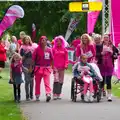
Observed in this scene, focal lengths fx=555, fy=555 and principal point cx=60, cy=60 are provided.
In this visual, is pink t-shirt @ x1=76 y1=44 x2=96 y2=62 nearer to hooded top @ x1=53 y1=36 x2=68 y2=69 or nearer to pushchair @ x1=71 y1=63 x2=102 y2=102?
pushchair @ x1=71 y1=63 x2=102 y2=102

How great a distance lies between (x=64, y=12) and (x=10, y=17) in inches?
1278

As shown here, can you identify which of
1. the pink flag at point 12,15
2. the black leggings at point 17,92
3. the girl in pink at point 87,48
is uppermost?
the pink flag at point 12,15

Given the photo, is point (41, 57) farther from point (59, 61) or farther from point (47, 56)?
point (59, 61)

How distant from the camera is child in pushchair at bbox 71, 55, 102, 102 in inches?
598

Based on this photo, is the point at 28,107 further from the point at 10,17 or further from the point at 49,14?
the point at 49,14

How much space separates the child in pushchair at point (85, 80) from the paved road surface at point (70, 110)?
0.92 ft

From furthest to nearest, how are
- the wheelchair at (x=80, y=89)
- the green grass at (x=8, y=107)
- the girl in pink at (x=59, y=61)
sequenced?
the girl in pink at (x=59, y=61) → the wheelchair at (x=80, y=89) → the green grass at (x=8, y=107)

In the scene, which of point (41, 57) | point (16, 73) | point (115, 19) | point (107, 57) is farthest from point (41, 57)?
point (115, 19)

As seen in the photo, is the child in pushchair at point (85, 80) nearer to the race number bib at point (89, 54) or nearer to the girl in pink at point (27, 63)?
the race number bib at point (89, 54)

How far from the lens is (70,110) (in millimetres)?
13289

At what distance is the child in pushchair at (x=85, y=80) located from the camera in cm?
1519

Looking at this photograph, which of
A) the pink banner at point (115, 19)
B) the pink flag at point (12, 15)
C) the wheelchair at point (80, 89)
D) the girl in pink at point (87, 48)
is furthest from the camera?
the pink banner at point (115, 19)

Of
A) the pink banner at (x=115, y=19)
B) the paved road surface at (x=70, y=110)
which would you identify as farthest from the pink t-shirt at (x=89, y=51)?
the pink banner at (x=115, y=19)

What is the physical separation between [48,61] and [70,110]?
2.66 metres
